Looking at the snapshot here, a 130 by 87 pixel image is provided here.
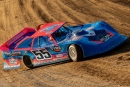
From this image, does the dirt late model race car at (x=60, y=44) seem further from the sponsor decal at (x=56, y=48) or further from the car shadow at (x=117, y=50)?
the car shadow at (x=117, y=50)

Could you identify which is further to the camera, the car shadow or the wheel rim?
the car shadow

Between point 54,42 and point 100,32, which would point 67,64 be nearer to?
point 54,42

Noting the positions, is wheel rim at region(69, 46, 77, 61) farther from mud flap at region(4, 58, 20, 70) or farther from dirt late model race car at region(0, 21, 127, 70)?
mud flap at region(4, 58, 20, 70)

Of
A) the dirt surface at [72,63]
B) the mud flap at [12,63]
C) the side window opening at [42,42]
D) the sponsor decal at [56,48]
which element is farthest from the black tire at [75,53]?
the mud flap at [12,63]

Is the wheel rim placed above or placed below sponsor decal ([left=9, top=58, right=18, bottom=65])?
above

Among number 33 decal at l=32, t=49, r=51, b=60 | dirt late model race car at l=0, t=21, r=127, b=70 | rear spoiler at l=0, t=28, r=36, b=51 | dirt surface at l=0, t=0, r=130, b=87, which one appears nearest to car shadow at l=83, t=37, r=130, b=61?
dirt surface at l=0, t=0, r=130, b=87

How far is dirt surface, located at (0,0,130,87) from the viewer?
9.80 meters

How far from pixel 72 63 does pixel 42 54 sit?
4.45ft

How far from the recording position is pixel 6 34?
21.4 meters

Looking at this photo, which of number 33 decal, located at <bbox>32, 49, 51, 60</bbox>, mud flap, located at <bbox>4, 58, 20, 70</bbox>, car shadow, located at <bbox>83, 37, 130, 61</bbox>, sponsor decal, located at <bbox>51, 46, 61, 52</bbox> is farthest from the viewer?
mud flap, located at <bbox>4, 58, 20, 70</bbox>

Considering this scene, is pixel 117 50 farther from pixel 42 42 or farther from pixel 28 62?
pixel 28 62

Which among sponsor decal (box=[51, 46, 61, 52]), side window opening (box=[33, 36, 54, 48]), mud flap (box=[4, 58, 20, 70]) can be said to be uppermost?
side window opening (box=[33, 36, 54, 48])

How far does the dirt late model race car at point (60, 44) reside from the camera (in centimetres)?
1151

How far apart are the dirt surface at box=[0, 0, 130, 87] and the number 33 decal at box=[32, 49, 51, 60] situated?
1.35 ft
